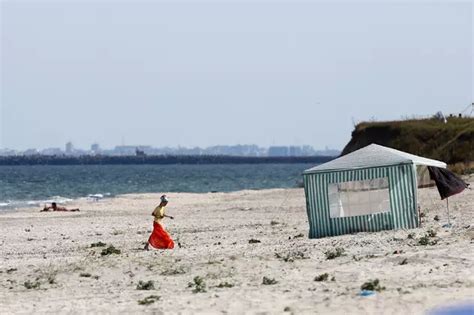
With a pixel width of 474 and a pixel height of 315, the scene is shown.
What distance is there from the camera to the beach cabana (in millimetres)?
23562

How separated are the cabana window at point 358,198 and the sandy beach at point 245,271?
41.4 inches

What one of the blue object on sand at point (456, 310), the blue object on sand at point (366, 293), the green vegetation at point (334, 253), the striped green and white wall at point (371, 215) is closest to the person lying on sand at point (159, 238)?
the striped green and white wall at point (371, 215)

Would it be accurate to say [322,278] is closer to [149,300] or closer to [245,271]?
[245,271]

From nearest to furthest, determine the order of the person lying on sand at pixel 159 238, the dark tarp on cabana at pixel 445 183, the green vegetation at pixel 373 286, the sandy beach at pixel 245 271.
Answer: the sandy beach at pixel 245 271
the green vegetation at pixel 373 286
the person lying on sand at pixel 159 238
the dark tarp on cabana at pixel 445 183

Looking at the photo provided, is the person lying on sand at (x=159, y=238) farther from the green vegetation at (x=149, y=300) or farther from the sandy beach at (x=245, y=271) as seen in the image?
the green vegetation at (x=149, y=300)

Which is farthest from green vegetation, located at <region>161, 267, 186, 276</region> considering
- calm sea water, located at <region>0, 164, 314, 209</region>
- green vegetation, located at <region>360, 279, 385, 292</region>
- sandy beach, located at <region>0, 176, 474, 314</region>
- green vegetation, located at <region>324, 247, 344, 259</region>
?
calm sea water, located at <region>0, 164, 314, 209</region>

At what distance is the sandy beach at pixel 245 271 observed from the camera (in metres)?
14.6

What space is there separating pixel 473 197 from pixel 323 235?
9.91m

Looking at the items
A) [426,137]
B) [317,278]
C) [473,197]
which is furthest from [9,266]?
[426,137]

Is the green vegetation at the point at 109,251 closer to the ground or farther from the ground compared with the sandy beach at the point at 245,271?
farther from the ground

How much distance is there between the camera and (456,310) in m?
13.6

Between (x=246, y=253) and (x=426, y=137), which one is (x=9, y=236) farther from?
Result: (x=426, y=137)

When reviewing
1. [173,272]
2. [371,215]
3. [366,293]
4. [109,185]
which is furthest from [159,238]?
[109,185]

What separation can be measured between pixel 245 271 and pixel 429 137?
41540 mm
